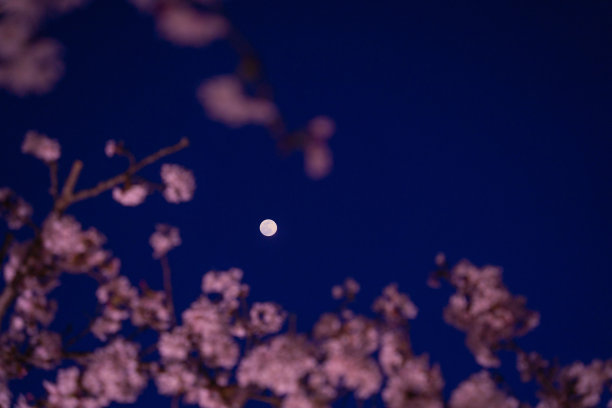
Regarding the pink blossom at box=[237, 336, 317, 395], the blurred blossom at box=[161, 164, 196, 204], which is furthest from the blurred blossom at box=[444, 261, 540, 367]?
the blurred blossom at box=[161, 164, 196, 204]

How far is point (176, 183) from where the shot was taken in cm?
771

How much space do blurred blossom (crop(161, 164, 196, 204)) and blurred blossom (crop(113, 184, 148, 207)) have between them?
0.49 meters

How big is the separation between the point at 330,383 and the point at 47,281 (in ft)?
19.6

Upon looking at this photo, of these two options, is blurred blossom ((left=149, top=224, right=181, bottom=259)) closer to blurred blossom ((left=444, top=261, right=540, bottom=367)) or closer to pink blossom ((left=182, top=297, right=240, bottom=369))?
pink blossom ((left=182, top=297, right=240, bottom=369))

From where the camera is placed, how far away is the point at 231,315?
27.6 feet

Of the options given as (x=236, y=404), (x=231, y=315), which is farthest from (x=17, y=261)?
(x=236, y=404)

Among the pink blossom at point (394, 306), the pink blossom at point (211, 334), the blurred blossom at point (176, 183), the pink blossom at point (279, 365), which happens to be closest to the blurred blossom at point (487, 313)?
the pink blossom at point (394, 306)

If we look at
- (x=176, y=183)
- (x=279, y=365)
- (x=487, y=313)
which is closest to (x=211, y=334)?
(x=279, y=365)

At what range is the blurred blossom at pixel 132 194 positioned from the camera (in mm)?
7160

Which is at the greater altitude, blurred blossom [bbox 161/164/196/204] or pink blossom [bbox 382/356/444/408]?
blurred blossom [bbox 161/164/196/204]

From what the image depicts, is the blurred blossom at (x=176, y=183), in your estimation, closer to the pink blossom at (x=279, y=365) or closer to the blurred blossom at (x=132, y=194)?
the blurred blossom at (x=132, y=194)

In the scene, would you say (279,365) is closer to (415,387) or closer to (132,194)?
(415,387)

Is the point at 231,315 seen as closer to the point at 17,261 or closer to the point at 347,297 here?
the point at 347,297

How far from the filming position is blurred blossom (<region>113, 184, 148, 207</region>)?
7.16 m
